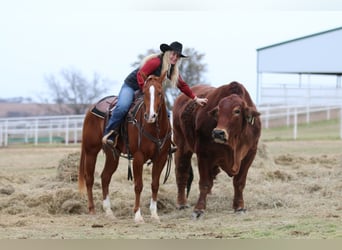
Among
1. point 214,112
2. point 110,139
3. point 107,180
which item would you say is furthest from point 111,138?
point 214,112

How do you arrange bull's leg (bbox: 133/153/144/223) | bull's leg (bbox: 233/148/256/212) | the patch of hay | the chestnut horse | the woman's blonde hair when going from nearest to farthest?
the chestnut horse → bull's leg (bbox: 133/153/144/223) → the woman's blonde hair → bull's leg (bbox: 233/148/256/212) → the patch of hay

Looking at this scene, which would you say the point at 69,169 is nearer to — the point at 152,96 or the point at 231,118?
the point at 152,96

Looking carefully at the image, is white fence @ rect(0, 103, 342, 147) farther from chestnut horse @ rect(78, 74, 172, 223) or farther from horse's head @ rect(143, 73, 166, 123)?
horse's head @ rect(143, 73, 166, 123)

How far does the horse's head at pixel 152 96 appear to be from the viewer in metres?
7.81

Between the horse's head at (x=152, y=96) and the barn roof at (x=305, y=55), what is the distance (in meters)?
25.9

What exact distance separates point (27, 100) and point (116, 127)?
1347 inches

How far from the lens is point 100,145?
9.53 meters

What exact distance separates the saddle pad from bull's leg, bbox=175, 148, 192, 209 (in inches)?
59.7

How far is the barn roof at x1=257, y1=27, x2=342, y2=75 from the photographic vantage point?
109 ft

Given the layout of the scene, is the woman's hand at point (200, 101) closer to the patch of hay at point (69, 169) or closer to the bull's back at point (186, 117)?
the bull's back at point (186, 117)

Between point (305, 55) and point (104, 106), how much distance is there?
91.9ft

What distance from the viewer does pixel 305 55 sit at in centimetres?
3569

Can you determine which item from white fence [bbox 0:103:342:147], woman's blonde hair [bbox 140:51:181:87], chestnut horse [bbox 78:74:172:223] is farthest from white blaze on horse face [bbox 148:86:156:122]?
white fence [bbox 0:103:342:147]

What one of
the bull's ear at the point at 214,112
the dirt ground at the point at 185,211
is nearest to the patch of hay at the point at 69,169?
the dirt ground at the point at 185,211
